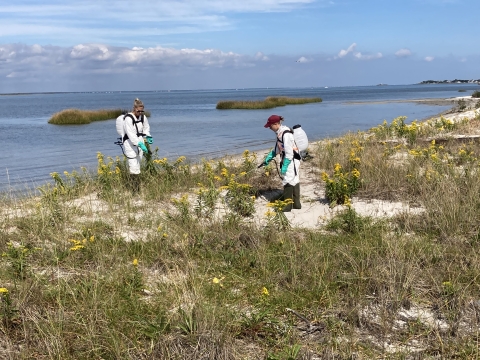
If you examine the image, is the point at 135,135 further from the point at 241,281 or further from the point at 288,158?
the point at 241,281

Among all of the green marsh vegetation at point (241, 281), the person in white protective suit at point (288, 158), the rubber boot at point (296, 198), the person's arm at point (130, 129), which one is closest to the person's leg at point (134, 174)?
the person's arm at point (130, 129)

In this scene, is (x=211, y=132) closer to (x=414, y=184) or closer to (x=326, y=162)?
(x=326, y=162)

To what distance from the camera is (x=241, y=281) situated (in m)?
4.84

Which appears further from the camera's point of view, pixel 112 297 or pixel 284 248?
pixel 284 248

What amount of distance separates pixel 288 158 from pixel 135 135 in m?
3.14

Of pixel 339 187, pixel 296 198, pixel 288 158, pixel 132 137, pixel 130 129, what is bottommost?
pixel 296 198

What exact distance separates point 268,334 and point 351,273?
128 centimetres

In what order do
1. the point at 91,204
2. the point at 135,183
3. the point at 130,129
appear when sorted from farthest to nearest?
the point at 135,183 → the point at 130,129 → the point at 91,204

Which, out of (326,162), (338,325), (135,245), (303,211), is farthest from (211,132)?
(338,325)

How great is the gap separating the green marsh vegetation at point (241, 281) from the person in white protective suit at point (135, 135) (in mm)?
1385

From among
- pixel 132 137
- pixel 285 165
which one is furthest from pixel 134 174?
pixel 285 165

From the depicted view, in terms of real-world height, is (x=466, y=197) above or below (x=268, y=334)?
above

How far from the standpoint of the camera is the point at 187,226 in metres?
6.42

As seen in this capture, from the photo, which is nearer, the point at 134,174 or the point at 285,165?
the point at 285,165
